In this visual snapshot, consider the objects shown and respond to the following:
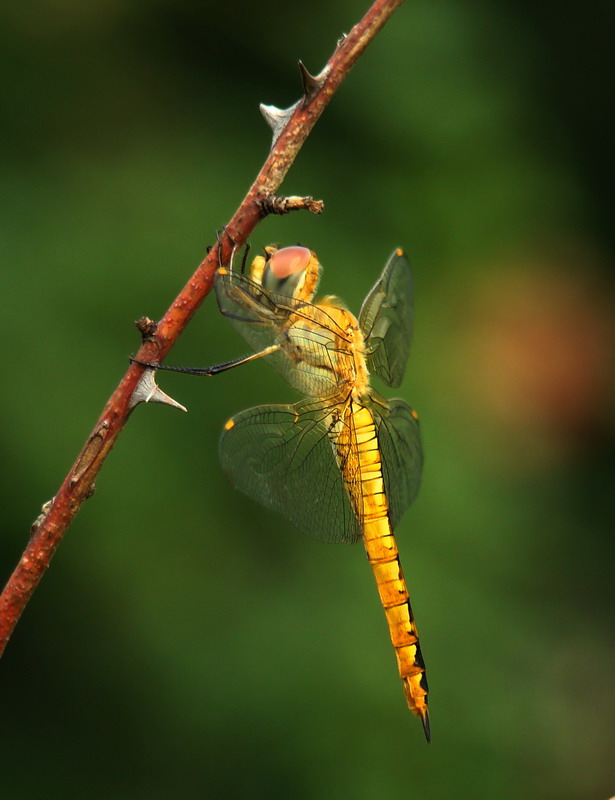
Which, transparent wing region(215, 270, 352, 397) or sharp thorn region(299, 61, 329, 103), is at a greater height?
sharp thorn region(299, 61, 329, 103)

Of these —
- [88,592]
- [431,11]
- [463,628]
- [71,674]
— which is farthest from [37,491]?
[431,11]

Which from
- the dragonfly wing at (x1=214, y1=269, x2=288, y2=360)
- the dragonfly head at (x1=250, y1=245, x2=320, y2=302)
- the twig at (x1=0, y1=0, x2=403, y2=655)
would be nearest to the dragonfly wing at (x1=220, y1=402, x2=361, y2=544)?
the dragonfly wing at (x1=214, y1=269, x2=288, y2=360)

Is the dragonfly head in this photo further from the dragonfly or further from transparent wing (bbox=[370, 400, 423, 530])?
transparent wing (bbox=[370, 400, 423, 530])

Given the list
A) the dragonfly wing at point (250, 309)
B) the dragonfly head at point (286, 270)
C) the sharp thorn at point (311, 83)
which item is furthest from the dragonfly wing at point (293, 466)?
the sharp thorn at point (311, 83)

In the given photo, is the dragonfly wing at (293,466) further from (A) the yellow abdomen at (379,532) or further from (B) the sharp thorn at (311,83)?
(B) the sharp thorn at (311,83)

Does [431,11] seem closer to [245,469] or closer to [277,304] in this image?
[277,304]

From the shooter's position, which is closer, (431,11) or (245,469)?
(245,469)

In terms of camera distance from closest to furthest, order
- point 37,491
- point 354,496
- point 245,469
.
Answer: point 245,469 → point 354,496 → point 37,491
